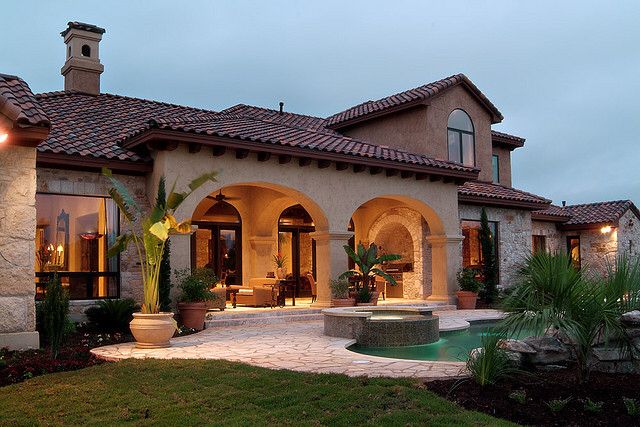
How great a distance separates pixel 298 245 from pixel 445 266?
4.99 metres

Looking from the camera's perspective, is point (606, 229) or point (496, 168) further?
point (606, 229)

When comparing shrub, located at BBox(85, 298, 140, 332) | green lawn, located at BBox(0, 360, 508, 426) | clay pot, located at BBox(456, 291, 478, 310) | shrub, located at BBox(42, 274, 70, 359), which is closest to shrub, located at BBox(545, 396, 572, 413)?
green lawn, located at BBox(0, 360, 508, 426)

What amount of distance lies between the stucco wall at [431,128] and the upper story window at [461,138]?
0.20m

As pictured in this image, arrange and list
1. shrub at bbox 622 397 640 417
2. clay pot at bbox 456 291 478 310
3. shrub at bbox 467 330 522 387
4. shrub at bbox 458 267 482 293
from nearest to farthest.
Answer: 1. shrub at bbox 622 397 640 417
2. shrub at bbox 467 330 522 387
3. clay pot at bbox 456 291 478 310
4. shrub at bbox 458 267 482 293

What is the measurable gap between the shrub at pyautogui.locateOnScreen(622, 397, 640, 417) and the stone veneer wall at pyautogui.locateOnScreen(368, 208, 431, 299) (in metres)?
14.3

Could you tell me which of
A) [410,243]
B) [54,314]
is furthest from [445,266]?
[54,314]

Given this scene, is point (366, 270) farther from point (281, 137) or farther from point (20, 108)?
point (20, 108)

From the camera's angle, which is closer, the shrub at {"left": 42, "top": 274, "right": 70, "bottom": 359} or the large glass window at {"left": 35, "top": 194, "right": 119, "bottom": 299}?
the shrub at {"left": 42, "top": 274, "right": 70, "bottom": 359}

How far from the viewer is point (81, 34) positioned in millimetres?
18969

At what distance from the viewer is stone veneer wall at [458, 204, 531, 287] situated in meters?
22.2

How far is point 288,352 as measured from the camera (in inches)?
411

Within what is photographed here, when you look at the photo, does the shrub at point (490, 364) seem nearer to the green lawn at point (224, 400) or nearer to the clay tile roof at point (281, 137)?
the green lawn at point (224, 400)

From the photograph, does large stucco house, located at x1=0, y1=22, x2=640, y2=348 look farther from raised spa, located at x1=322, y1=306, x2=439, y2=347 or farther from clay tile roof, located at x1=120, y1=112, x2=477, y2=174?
raised spa, located at x1=322, y1=306, x2=439, y2=347

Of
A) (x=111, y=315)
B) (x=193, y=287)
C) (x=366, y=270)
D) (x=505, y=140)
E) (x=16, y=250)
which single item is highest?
(x=505, y=140)
